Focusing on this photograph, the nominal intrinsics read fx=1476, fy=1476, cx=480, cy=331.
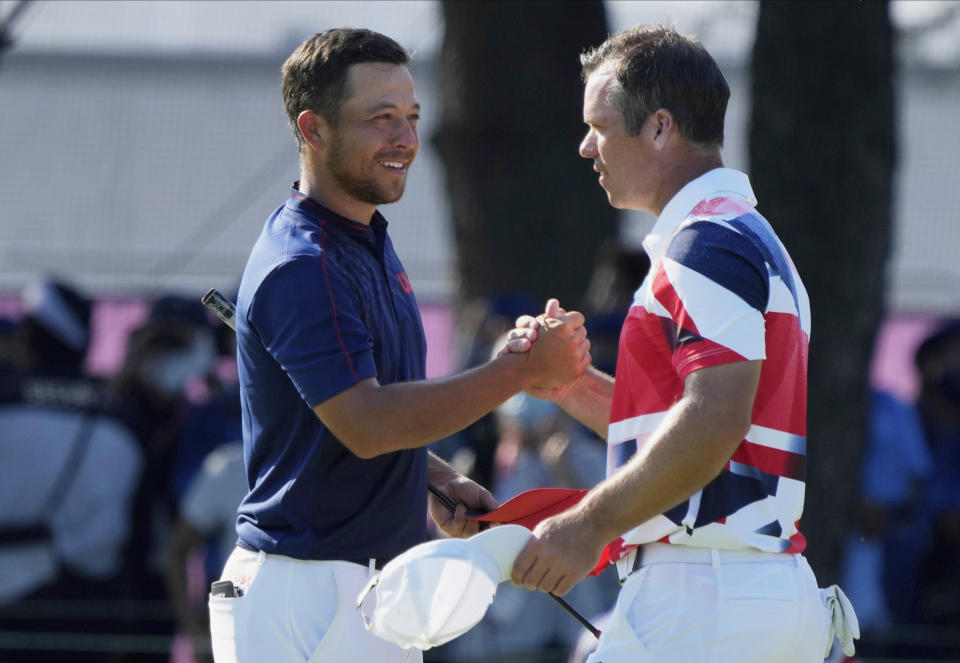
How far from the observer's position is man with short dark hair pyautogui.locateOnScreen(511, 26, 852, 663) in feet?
9.70

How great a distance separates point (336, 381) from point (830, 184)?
3446 mm

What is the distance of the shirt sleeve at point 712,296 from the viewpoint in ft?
9.78

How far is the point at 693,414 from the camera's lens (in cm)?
294

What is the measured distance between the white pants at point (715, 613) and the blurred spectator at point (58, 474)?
3.91 metres

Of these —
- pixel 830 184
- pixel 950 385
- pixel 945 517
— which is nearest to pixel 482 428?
pixel 830 184

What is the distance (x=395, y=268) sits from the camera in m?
3.72

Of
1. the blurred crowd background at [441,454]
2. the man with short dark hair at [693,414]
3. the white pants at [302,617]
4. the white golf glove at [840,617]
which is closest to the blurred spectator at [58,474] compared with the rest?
the blurred crowd background at [441,454]

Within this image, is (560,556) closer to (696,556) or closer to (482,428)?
(696,556)

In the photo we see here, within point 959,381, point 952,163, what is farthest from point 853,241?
point 952,163

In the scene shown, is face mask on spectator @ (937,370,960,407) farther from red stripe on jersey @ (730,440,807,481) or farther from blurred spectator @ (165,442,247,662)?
red stripe on jersey @ (730,440,807,481)

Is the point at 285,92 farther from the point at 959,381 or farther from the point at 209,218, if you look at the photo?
the point at 209,218

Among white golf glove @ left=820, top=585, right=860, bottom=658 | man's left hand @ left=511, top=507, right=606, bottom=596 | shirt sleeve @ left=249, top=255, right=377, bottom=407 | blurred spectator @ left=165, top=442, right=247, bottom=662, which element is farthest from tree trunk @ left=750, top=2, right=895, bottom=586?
man's left hand @ left=511, top=507, right=606, bottom=596

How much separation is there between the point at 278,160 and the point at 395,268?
13.8 metres

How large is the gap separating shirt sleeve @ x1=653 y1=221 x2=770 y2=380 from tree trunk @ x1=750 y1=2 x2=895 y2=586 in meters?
3.10
